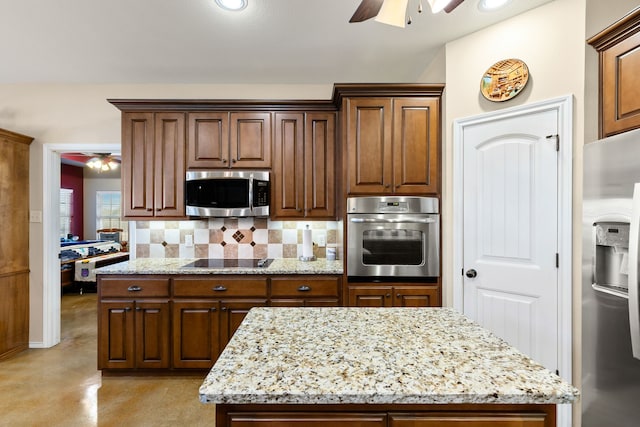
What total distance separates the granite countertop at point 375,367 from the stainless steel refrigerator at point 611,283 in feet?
2.19

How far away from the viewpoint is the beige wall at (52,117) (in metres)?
3.27

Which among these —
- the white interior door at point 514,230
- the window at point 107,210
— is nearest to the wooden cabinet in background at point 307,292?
the white interior door at point 514,230

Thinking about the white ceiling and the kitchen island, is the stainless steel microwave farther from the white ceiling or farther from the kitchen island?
the kitchen island

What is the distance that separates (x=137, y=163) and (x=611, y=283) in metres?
3.39

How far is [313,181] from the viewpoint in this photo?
3.00 meters

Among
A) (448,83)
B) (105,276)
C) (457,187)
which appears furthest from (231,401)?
(448,83)

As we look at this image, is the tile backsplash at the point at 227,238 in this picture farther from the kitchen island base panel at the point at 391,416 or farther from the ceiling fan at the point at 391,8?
the kitchen island base panel at the point at 391,416

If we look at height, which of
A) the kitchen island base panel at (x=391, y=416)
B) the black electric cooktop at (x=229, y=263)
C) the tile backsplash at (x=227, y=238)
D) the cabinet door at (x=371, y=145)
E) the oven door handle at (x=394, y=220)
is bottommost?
the kitchen island base panel at (x=391, y=416)

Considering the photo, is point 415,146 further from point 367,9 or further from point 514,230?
point 367,9

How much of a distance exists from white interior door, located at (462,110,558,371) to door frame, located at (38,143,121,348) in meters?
3.33

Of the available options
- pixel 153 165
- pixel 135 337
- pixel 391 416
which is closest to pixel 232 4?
pixel 153 165

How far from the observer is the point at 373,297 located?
257cm

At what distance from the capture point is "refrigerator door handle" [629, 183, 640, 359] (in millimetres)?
1282

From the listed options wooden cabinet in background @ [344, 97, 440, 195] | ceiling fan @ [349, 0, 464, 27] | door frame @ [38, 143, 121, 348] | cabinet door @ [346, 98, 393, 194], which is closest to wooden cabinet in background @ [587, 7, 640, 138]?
ceiling fan @ [349, 0, 464, 27]
